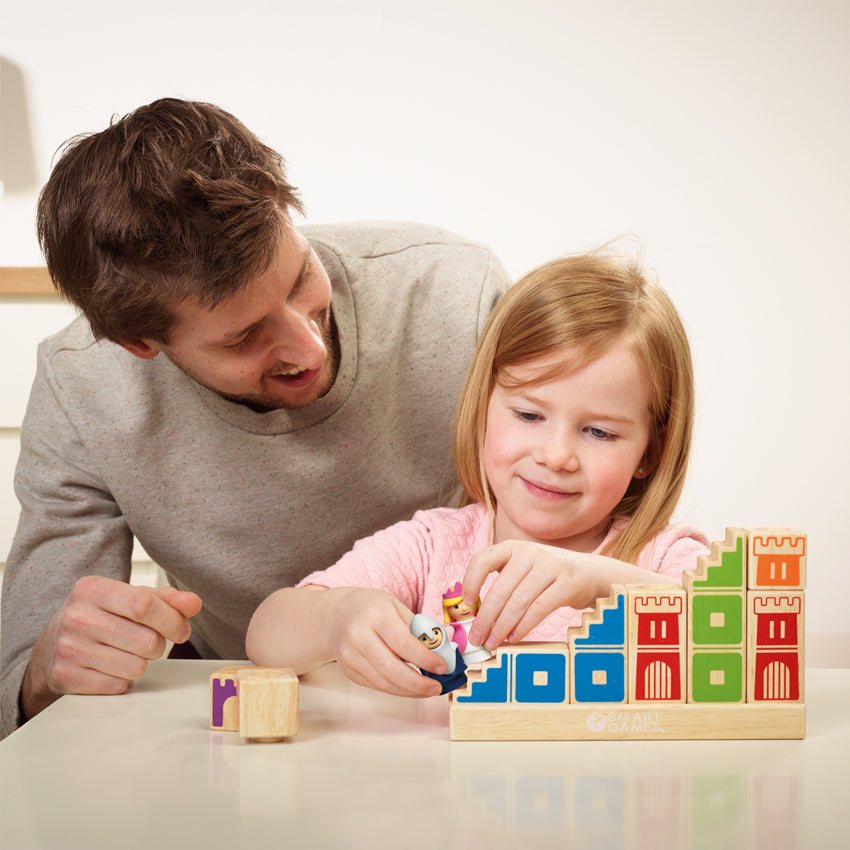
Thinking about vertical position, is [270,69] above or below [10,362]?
above

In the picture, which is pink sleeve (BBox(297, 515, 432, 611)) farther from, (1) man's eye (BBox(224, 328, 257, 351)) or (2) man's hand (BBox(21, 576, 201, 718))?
(1) man's eye (BBox(224, 328, 257, 351))

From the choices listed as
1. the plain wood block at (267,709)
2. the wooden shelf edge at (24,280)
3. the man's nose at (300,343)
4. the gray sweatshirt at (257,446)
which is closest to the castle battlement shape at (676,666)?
the plain wood block at (267,709)

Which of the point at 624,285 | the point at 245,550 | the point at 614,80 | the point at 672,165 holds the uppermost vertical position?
the point at 614,80

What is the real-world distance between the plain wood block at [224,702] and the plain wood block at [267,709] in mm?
27

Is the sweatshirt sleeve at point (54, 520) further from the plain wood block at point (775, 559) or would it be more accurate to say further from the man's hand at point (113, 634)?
the plain wood block at point (775, 559)

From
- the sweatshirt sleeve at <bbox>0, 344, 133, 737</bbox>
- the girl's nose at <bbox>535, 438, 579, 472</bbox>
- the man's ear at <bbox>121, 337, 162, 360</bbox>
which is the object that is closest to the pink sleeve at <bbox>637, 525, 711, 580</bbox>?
the girl's nose at <bbox>535, 438, 579, 472</bbox>

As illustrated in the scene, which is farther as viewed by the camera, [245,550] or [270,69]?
[270,69]

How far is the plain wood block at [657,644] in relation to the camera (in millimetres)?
766

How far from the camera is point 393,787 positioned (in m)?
0.65

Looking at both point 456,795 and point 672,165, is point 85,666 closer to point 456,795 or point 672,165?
point 456,795

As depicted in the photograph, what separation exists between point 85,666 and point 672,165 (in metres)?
1.84

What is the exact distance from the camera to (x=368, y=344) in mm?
1345

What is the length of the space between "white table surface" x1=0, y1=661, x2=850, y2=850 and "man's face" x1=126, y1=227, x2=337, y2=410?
0.44 meters

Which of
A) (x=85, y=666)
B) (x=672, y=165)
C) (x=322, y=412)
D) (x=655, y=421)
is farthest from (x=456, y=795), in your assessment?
(x=672, y=165)
